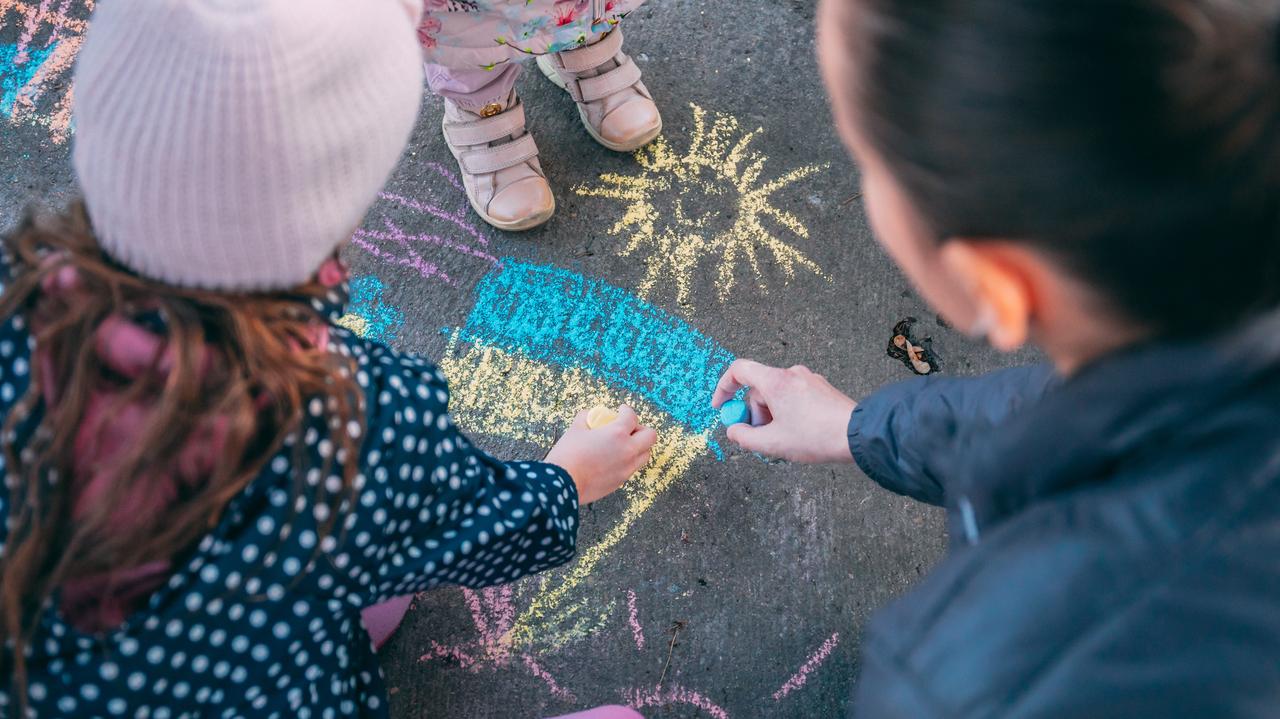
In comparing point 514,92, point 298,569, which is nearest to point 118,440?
point 298,569

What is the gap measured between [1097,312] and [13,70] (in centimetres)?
201

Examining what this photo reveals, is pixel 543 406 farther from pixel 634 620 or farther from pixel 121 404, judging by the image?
pixel 121 404

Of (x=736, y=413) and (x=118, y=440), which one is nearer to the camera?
(x=118, y=440)

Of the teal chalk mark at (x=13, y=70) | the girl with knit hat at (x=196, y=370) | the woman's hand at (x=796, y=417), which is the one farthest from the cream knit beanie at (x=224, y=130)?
the teal chalk mark at (x=13, y=70)

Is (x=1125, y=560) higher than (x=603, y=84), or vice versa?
(x=1125, y=560)

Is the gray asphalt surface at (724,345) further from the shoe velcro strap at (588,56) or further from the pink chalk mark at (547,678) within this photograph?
the shoe velcro strap at (588,56)

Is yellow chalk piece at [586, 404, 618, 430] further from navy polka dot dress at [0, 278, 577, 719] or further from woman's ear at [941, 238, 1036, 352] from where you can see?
woman's ear at [941, 238, 1036, 352]

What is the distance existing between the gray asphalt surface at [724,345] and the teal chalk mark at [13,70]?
35 mm

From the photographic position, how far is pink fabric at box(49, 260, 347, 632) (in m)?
0.69

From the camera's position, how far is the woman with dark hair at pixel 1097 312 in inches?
19.5

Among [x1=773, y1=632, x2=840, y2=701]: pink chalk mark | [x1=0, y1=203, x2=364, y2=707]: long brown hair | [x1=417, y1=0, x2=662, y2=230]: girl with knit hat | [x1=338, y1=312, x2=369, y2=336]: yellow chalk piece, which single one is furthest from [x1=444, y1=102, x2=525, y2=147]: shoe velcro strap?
[x1=773, y1=632, x2=840, y2=701]: pink chalk mark

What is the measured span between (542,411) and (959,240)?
0.96 meters

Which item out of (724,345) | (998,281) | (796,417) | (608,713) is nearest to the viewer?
(998,281)

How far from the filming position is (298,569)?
79cm
